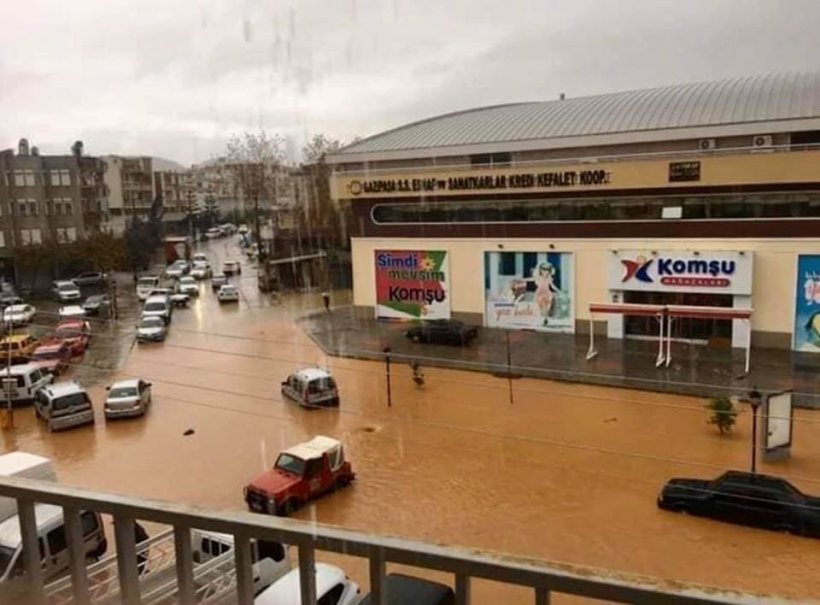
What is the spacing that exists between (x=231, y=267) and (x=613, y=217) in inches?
387

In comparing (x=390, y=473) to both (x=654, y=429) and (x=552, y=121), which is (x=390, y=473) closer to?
(x=654, y=429)

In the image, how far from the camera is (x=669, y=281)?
7.27 metres

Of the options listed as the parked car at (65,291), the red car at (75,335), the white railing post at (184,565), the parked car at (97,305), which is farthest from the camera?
the parked car at (65,291)

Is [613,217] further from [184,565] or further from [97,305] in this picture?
[97,305]

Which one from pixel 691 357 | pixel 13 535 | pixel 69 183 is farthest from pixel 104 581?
pixel 69 183

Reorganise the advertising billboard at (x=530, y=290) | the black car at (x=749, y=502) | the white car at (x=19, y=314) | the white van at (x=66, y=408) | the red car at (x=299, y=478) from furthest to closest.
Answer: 1. the white car at (x=19, y=314)
2. the advertising billboard at (x=530, y=290)
3. the white van at (x=66, y=408)
4. the red car at (x=299, y=478)
5. the black car at (x=749, y=502)

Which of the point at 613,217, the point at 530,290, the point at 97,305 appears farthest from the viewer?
the point at 97,305

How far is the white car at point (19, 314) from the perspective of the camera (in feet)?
31.1

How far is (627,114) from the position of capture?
9.14 meters

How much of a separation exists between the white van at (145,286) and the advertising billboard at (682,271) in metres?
7.89

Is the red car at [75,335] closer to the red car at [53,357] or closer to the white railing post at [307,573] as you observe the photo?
the red car at [53,357]

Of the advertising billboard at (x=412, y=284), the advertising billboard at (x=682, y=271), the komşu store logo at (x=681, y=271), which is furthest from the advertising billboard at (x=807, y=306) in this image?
the advertising billboard at (x=412, y=284)

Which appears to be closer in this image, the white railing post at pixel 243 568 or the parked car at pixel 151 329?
the white railing post at pixel 243 568

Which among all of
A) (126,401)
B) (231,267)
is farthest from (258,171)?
(126,401)
